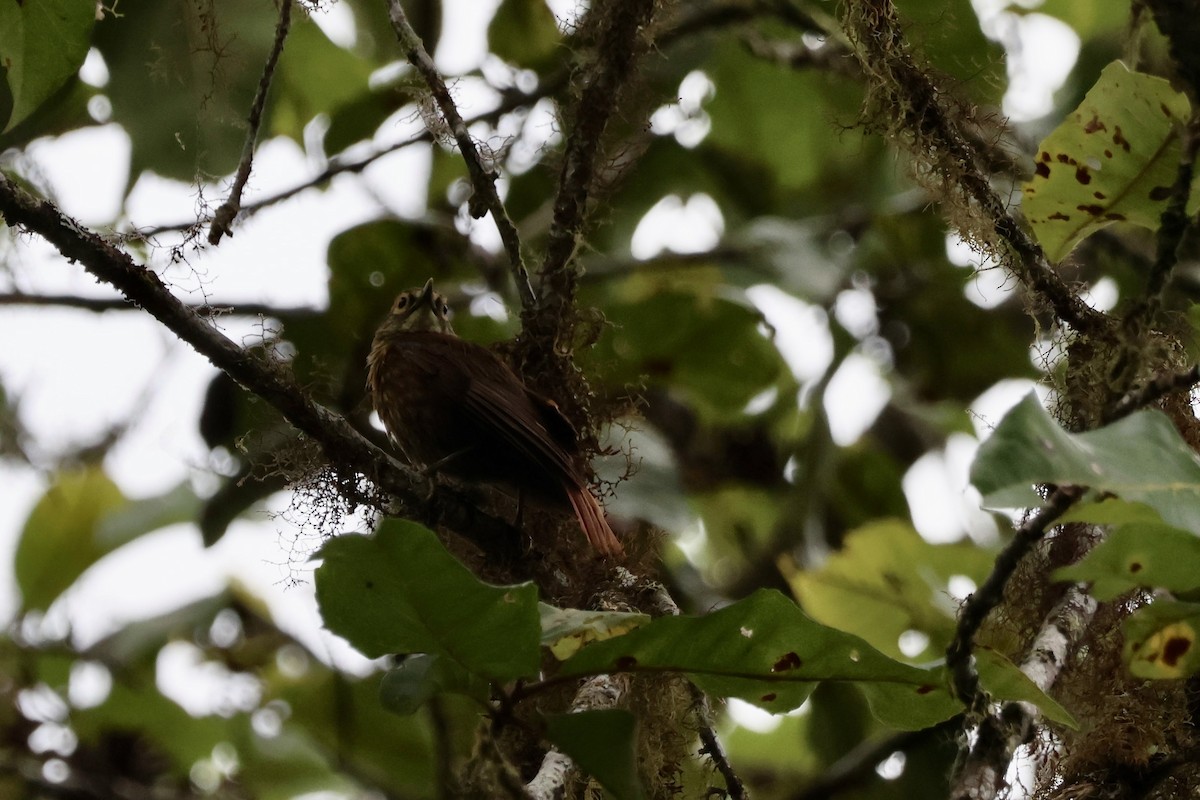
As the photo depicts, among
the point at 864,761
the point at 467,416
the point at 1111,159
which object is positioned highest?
the point at 467,416

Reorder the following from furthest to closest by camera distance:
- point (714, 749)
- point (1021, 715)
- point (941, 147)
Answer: point (941, 147) < point (714, 749) < point (1021, 715)

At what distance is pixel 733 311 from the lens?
14.0 ft

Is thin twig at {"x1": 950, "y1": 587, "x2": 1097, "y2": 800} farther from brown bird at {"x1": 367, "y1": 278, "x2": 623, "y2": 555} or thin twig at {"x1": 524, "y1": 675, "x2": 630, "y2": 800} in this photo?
brown bird at {"x1": 367, "y1": 278, "x2": 623, "y2": 555}

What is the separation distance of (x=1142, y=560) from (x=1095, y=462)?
0.40m

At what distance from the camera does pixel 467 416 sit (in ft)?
10.8

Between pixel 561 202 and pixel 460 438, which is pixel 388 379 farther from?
pixel 561 202

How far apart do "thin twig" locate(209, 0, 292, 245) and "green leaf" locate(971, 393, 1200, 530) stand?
61.2 inches

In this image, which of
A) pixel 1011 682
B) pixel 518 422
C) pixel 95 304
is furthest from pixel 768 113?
pixel 1011 682

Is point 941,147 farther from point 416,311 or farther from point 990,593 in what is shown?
point 416,311

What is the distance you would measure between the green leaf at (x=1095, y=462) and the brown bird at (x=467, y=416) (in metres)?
1.47

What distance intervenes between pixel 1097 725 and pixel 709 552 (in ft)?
9.83

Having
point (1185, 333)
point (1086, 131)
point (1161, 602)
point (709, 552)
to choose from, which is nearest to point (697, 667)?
point (1161, 602)

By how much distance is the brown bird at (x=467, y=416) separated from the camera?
3.04 meters

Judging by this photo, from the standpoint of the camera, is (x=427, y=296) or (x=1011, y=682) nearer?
(x=1011, y=682)
